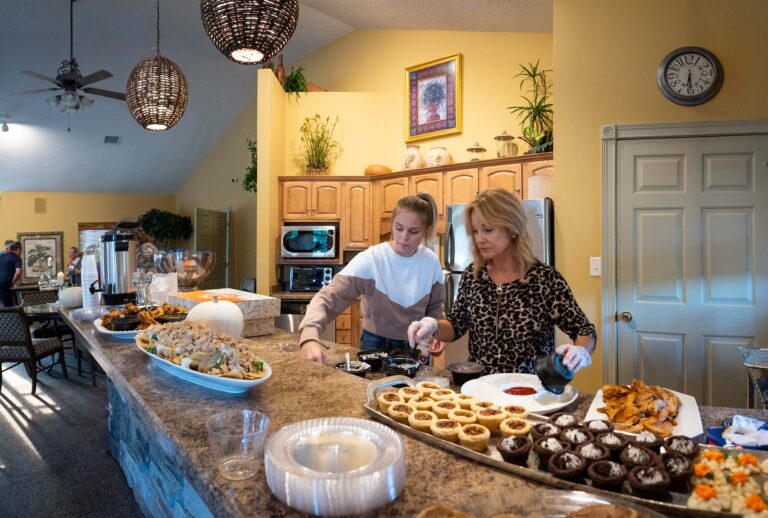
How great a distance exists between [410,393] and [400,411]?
11 centimetres

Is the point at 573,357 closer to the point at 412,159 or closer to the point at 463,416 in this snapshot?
the point at 463,416

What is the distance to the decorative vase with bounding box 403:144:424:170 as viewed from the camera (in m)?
5.57

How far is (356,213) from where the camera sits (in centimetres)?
594

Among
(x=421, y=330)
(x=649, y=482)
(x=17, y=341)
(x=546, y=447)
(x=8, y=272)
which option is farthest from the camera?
(x=8, y=272)

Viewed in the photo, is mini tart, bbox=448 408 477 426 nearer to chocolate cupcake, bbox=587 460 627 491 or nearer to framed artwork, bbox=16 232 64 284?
chocolate cupcake, bbox=587 460 627 491

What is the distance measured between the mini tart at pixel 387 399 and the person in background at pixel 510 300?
2.40 ft

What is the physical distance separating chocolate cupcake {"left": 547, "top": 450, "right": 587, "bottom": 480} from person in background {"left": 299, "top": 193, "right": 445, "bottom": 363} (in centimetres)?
139

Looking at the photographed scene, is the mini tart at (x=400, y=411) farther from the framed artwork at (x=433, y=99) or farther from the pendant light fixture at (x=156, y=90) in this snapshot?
the framed artwork at (x=433, y=99)

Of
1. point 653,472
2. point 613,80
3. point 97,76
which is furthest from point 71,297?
point 613,80

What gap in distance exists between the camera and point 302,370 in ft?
5.47

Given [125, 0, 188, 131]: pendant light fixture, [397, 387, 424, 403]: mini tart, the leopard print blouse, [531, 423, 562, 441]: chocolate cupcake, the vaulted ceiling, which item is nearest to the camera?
[531, 423, 562, 441]: chocolate cupcake

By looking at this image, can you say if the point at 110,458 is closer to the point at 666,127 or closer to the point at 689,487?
the point at 689,487

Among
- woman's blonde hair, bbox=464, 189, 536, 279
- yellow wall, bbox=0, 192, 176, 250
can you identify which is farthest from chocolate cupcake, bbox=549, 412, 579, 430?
yellow wall, bbox=0, 192, 176, 250

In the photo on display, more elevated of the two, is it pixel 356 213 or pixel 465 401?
pixel 356 213
